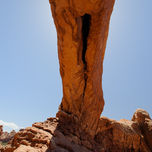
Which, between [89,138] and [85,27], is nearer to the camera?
[85,27]

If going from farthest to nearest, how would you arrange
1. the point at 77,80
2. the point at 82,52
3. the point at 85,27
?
the point at 77,80 → the point at 82,52 → the point at 85,27

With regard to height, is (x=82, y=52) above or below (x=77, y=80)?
above

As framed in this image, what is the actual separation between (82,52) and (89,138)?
14.1ft

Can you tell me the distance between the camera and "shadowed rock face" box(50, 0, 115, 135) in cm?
494

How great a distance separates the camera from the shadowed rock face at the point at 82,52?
16.2 ft

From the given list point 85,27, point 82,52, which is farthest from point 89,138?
point 85,27

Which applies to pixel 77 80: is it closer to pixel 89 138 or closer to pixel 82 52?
pixel 82 52

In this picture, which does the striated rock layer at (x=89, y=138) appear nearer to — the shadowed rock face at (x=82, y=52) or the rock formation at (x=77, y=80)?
the rock formation at (x=77, y=80)

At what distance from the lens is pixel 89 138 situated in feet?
20.3

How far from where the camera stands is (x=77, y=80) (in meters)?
6.19

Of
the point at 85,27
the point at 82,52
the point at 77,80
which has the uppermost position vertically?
the point at 85,27

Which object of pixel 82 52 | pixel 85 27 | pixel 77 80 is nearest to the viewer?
pixel 85 27

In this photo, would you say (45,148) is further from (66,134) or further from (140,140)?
(140,140)

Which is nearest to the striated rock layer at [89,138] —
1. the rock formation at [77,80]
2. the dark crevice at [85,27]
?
the rock formation at [77,80]
